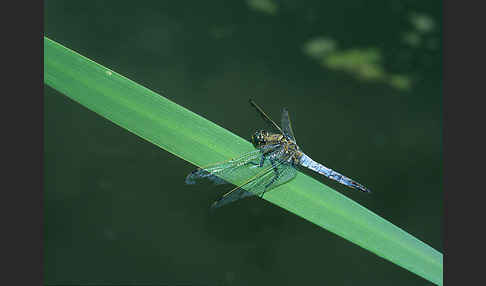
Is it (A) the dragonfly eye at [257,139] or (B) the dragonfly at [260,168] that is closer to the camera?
(B) the dragonfly at [260,168]

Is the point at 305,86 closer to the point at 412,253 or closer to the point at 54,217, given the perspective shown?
the point at 412,253

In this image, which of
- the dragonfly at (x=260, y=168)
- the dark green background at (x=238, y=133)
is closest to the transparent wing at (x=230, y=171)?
the dragonfly at (x=260, y=168)

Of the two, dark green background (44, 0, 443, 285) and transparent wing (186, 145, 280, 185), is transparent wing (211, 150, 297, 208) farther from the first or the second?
dark green background (44, 0, 443, 285)

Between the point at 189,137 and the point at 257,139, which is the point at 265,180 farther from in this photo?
the point at 189,137

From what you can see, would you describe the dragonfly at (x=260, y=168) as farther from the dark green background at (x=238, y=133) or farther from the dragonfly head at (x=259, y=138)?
the dark green background at (x=238, y=133)

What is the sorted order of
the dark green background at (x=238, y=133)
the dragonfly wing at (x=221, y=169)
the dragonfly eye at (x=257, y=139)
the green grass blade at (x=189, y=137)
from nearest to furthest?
the green grass blade at (x=189, y=137)
the dragonfly wing at (x=221, y=169)
the dragonfly eye at (x=257, y=139)
the dark green background at (x=238, y=133)

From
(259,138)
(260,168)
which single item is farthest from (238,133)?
(260,168)

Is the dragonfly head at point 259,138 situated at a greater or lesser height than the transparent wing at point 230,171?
greater
